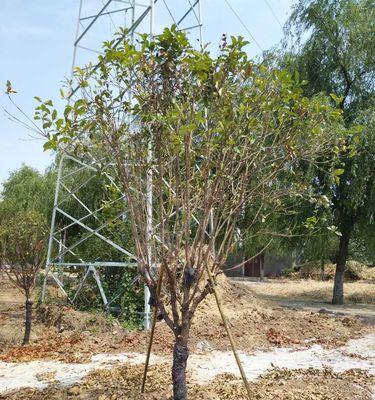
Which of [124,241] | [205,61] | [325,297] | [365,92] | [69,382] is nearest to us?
[205,61]

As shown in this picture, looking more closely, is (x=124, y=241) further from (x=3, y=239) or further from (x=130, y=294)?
(x=3, y=239)

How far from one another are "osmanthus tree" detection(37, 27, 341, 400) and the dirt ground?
1.40 meters

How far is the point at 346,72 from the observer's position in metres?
15.2

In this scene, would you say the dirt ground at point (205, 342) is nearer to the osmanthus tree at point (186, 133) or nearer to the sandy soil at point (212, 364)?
the sandy soil at point (212, 364)

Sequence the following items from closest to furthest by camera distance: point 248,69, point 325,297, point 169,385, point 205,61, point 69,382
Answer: point 205,61
point 248,69
point 169,385
point 69,382
point 325,297

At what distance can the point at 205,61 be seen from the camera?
3953mm

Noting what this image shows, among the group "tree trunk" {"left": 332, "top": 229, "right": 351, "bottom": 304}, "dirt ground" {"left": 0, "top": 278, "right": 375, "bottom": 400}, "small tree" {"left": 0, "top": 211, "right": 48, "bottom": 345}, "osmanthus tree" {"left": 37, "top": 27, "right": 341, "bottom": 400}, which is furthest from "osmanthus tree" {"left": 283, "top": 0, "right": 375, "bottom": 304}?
"osmanthus tree" {"left": 37, "top": 27, "right": 341, "bottom": 400}

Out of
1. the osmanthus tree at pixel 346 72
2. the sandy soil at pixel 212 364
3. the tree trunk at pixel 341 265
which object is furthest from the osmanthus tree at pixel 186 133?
the tree trunk at pixel 341 265

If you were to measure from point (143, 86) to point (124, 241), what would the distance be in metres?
5.05

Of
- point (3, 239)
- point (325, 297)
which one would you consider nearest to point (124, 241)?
point (3, 239)

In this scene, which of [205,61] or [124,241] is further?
[124,241]

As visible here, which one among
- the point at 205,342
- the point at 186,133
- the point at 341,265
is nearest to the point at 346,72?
the point at 341,265

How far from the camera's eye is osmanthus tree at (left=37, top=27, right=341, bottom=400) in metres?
4.14

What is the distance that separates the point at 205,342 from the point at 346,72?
10.2 m
